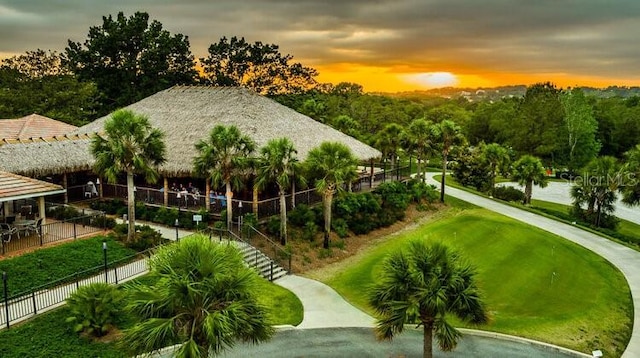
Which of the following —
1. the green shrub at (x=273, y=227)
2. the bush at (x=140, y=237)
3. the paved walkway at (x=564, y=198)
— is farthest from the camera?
the paved walkway at (x=564, y=198)

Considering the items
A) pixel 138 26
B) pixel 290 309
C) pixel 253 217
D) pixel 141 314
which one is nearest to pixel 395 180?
pixel 253 217

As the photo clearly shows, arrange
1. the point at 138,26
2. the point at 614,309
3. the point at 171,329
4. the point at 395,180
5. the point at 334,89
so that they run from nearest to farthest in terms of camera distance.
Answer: the point at 171,329
the point at 614,309
the point at 395,180
the point at 138,26
the point at 334,89

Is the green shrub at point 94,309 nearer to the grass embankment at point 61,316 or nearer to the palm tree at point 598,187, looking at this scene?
the grass embankment at point 61,316

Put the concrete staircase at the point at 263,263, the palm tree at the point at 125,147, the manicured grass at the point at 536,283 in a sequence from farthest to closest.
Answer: the concrete staircase at the point at 263,263 < the palm tree at the point at 125,147 < the manicured grass at the point at 536,283

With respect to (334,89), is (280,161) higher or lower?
lower

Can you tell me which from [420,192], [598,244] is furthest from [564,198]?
[420,192]

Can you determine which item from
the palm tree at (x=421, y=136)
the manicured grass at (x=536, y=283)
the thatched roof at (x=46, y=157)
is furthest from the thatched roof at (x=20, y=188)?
the palm tree at (x=421, y=136)

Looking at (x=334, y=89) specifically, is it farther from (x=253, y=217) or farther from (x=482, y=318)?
(x=482, y=318)
